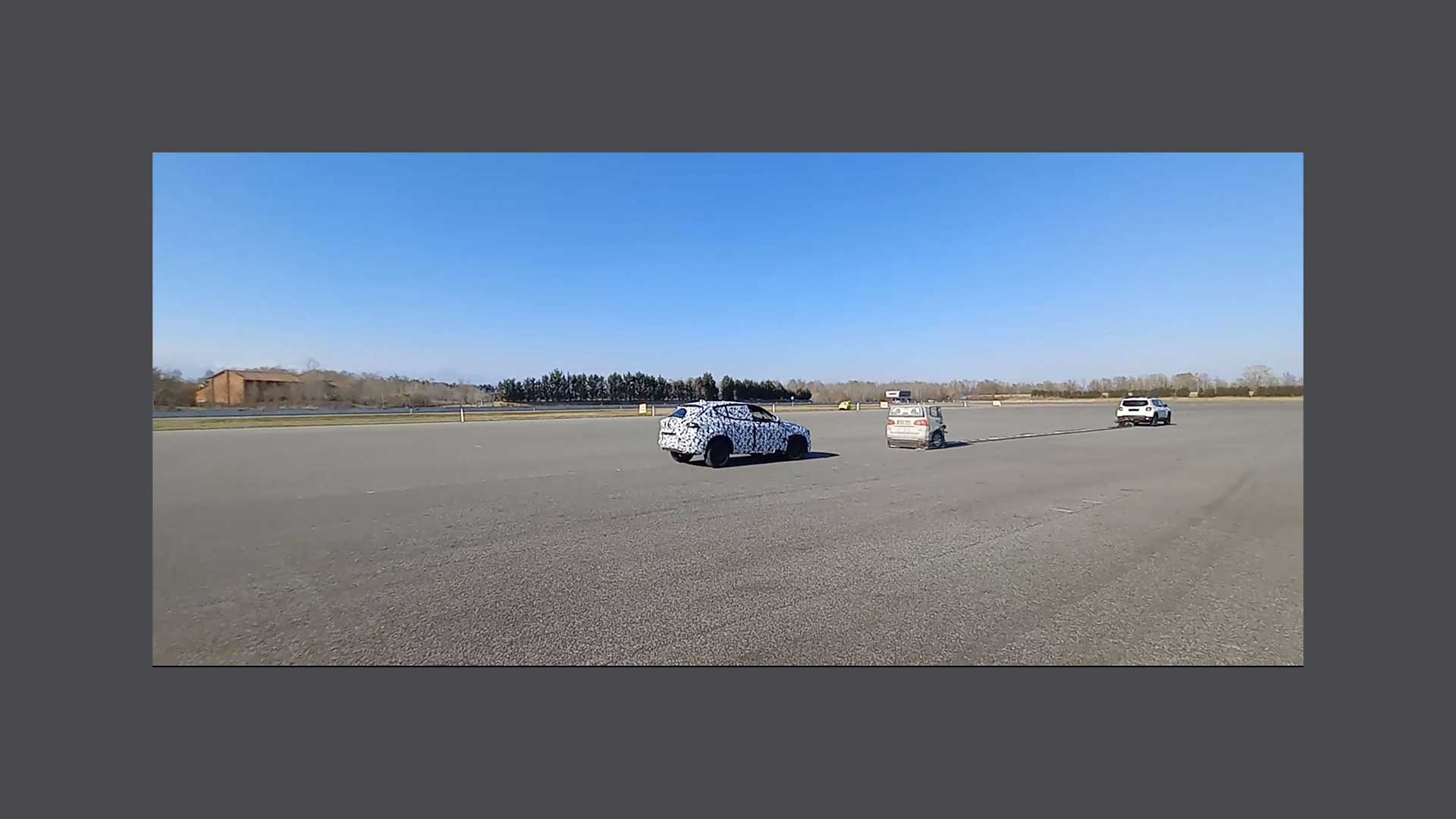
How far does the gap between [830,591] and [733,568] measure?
101 cm

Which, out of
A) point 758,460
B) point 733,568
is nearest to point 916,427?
point 758,460

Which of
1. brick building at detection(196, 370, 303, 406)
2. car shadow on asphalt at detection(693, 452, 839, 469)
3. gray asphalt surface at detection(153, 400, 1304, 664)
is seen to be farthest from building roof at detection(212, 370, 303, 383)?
car shadow on asphalt at detection(693, 452, 839, 469)

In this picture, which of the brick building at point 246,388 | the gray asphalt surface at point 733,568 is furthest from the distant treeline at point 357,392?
the gray asphalt surface at point 733,568

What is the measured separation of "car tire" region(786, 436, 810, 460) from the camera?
51.2 feet

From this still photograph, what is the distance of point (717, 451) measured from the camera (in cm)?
1362

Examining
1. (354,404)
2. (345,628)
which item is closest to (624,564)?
(345,628)

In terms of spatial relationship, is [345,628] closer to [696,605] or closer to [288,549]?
[696,605]

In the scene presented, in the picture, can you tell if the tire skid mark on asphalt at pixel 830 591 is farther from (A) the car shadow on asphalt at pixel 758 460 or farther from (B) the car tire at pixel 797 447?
(B) the car tire at pixel 797 447

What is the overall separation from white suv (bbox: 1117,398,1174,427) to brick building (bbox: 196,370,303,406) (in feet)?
128

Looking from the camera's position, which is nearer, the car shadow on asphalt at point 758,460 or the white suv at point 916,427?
the car shadow on asphalt at point 758,460

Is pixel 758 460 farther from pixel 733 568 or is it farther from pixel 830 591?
pixel 830 591

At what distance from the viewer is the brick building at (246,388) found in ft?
71.2

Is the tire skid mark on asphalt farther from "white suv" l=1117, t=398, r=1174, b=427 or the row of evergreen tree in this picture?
the row of evergreen tree

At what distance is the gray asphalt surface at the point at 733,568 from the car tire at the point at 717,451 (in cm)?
134
